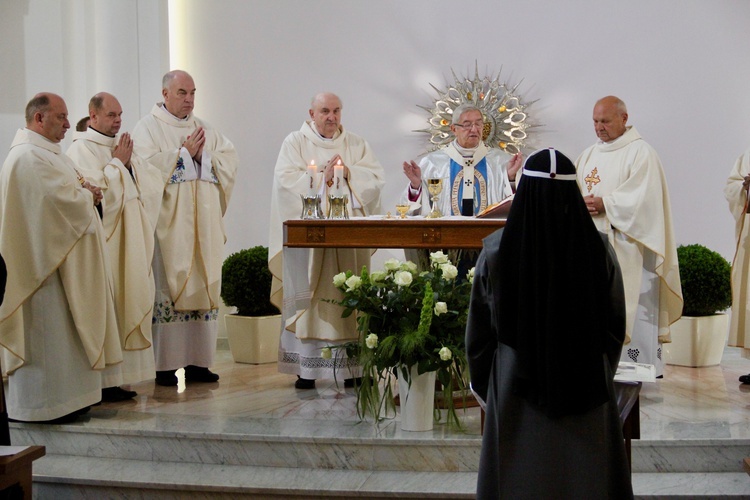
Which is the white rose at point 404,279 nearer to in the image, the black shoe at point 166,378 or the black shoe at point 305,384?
the black shoe at point 305,384

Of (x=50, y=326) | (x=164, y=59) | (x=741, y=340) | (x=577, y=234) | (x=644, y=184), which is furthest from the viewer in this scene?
(x=164, y=59)

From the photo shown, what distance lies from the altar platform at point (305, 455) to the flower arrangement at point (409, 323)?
1.08ft

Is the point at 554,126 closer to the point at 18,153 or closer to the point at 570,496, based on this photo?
the point at 18,153

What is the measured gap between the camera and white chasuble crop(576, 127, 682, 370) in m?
6.19

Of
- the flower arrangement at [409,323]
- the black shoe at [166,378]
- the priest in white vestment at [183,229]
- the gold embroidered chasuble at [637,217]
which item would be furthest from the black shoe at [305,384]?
the gold embroidered chasuble at [637,217]

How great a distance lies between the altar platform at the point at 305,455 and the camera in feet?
15.5

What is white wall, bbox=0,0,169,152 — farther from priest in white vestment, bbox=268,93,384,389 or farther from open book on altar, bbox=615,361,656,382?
open book on altar, bbox=615,361,656,382


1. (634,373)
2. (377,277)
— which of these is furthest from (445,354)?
(634,373)

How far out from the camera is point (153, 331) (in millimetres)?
6480

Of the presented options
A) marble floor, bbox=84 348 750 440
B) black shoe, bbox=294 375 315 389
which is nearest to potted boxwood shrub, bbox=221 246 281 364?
marble floor, bbox=84 348 750 440

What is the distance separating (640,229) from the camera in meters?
6.19

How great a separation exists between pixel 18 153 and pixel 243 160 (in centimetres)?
349

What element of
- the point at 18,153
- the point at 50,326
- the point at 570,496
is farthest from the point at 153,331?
the point at 570,496

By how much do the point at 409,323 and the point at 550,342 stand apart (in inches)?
85.0
